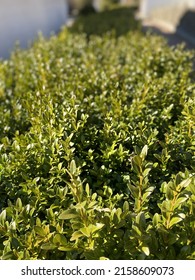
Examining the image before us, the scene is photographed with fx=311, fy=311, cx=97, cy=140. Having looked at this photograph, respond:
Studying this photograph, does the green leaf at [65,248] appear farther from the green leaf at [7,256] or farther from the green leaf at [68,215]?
the green leaf at [7,256]

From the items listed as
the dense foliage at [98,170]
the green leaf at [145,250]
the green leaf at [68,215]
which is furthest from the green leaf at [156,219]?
the green leaf at [68,215]

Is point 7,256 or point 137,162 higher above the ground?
point 137,162

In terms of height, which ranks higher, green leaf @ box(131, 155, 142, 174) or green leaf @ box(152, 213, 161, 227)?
green leaf @ box(131, 155, 142, 174)

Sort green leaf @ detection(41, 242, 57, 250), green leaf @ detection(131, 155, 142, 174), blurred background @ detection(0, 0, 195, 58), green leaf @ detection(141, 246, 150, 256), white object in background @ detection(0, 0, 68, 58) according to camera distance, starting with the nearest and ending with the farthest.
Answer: green leaf @ detection(141, 246, 150, 256) < green leaf @ detection(41, 242, 57, 250) < green leaf @ detection(131, 155, 142, 174) < white object in background @ detection(0, 0, 68, 58) < blurred background @ detection(0, 0, 195, 58)

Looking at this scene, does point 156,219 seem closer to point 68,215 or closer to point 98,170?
point 68,215

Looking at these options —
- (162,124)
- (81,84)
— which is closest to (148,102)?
(162,124)

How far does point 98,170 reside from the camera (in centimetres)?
245

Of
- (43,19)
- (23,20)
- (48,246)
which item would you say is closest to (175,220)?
(48,246)

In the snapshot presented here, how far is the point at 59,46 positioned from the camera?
6324mm

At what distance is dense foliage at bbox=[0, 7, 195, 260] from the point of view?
1.83 meters

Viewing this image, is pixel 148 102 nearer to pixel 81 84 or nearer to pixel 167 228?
pixel 81 84

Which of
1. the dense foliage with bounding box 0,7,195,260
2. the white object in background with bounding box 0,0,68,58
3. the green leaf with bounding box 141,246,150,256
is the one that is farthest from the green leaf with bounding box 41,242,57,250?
the white object in background with bounding box 0,0,68,58

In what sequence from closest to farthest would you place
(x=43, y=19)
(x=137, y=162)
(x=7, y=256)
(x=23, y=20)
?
(x=7, y=256), (x=137, y=162), (x=23, y=20), (x=43, y=19)

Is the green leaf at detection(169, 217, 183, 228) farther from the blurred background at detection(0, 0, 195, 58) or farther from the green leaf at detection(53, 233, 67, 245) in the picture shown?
the blurred background at detection(0, 0, 195, 58)
